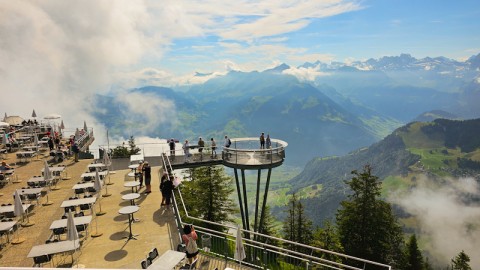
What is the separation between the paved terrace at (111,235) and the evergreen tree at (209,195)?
14016mm

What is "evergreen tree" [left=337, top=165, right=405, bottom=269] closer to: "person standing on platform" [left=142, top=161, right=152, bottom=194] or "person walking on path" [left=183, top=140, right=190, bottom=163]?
"person walking on path" [left=183, top=140, right=190, bottom=163]

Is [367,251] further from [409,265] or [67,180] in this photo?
[67,180]

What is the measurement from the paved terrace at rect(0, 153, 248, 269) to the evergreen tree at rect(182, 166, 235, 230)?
14016 mm

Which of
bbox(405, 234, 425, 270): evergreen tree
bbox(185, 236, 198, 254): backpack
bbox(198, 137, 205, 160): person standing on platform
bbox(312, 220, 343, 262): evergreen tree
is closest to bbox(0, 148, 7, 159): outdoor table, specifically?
bbox(198, 137, 205, 160): person standing on platform

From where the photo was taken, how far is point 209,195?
40.9 metres

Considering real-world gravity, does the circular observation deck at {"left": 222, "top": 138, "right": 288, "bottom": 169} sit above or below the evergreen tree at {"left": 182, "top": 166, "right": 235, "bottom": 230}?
above

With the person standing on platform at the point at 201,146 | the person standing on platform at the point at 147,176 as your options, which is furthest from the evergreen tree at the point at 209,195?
the person standing on platform at the point at 147,176

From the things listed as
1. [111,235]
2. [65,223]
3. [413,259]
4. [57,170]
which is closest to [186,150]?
[57,170]

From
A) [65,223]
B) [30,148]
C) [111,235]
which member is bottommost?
[111,235]

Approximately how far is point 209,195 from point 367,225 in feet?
70.4

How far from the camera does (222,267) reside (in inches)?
585

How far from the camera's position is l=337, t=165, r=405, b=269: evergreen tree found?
143ft

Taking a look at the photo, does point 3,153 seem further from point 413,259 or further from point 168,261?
point 413,259

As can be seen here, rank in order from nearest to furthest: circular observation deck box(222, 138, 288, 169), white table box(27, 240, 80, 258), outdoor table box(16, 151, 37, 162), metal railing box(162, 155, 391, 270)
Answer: metal railing box(162, 155, 391, 270) → white table box(27, 240, 80, 258) → circular observation deck box(222, 138, 288, 169) → outdoor table box(16, 151, 37, 162)
